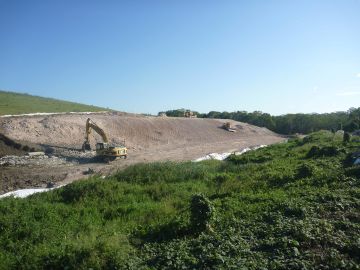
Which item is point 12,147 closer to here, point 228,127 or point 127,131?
point 127,131

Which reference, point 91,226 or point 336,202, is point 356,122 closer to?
point 336,202

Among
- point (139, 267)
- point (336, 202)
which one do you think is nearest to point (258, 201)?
point (336, 202)

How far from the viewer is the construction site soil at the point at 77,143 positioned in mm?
22406

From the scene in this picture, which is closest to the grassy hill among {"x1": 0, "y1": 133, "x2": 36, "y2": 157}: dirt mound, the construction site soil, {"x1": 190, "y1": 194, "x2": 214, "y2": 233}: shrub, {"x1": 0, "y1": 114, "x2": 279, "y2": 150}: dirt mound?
{"x1": 0, "y1": 114, "x2": 279, "y2": 150}: dirt mound

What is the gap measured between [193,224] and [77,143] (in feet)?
84.5

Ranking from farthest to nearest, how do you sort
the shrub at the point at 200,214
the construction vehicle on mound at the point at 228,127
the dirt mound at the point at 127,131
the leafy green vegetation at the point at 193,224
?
the construction vehicle on mound at the point at 228,127 < the dirt mound at the point at 127,131 < the shrub at the point at 200,214 < the leafy green vegetation at the point at 193,224

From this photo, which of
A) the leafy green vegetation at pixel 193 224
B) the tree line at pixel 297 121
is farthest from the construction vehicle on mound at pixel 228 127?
→ the leafy green vegetation at pixel 193 224

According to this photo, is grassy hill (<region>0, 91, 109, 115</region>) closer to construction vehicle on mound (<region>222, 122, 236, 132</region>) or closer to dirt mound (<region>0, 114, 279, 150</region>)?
dirt mound (<region>0, 114, 279, 150</region>)

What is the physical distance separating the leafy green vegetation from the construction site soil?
7177mm

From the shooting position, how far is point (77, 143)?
108 ft

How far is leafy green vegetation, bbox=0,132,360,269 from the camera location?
286 inches

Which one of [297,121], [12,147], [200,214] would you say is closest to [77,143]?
[12,147]

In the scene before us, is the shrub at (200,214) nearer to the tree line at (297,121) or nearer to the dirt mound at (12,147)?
the dirt mound at (12,147)

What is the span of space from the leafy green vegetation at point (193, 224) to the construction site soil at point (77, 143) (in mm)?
7177
